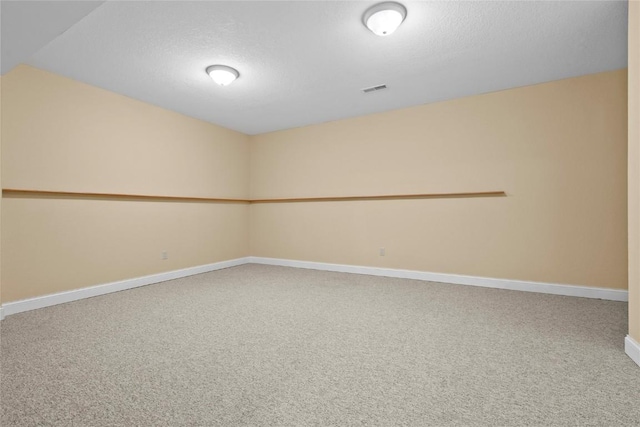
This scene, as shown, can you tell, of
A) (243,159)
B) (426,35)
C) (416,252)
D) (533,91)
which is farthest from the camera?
(243,159)

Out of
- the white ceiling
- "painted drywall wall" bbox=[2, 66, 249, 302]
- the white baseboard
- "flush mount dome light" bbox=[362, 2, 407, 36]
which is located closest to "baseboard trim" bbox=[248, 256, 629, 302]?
the white baseboard

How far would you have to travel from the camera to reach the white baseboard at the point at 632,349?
1.45 m

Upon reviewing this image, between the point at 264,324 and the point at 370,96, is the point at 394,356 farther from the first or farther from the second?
the point at 370,96

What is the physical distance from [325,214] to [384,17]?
2.73 meters

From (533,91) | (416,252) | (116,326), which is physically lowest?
(116,326)

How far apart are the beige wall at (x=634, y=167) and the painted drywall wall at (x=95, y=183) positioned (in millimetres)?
4195

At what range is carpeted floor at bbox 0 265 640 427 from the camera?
110 cm

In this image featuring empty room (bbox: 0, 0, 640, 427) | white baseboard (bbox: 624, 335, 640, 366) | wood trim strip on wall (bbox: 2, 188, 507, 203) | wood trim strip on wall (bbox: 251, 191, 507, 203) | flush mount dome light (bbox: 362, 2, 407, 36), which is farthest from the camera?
wood trim strip on wall (bbox: 251, 191, 507, 203)

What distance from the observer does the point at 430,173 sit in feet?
11.5

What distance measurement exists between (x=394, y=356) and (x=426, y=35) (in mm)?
2272

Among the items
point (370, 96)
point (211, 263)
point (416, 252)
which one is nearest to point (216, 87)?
point (370, 96)

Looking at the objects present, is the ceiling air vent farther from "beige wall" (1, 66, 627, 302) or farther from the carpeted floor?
the carpeted floor

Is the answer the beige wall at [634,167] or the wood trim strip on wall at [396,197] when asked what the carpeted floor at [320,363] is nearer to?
the beige wall at [634,167]

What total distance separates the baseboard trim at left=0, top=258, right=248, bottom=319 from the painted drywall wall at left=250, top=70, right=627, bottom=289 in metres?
1.43
